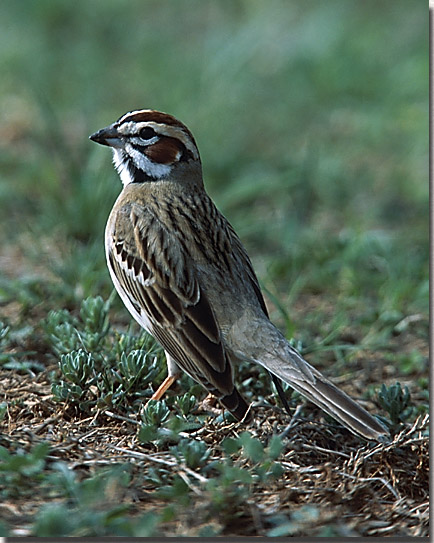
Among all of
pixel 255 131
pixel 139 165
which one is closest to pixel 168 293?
pixel 139 165

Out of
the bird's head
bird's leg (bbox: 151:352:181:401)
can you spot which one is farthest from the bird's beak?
bird's leg (bbox: 151:352:181:401)

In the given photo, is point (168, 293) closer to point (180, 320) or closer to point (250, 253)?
point (180, 320)

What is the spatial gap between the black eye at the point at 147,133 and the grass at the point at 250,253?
0.96 meters

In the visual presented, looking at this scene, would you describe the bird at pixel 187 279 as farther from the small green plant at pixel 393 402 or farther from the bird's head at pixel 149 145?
the small green plant at pixel 393 402

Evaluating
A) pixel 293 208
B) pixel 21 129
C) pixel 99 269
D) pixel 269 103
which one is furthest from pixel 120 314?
pixel 269 103

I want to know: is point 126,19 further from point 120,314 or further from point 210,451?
point 210,451

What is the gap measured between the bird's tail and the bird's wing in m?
0.19

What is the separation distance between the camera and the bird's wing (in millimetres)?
4246

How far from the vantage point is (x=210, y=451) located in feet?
13.1

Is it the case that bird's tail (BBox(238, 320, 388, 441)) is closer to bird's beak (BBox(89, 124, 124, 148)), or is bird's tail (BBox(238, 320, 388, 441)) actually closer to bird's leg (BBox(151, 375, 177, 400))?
bird's leg (BBox(151, 375, 177, 400))

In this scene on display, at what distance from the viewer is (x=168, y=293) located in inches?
175

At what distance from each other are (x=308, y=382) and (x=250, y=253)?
280 centimetres

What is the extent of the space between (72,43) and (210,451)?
6712 millimetres

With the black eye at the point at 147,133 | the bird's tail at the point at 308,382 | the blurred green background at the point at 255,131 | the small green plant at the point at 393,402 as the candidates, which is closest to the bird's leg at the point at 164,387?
the bird's tail at the point at 308,382
